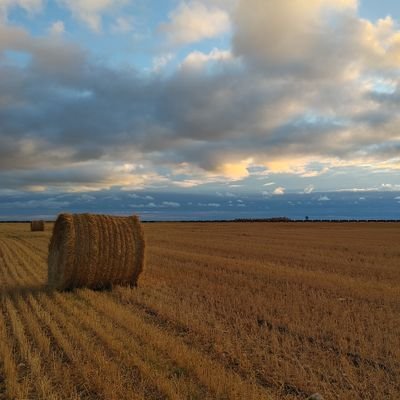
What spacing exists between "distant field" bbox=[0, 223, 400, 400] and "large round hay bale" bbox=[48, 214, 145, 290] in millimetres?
460

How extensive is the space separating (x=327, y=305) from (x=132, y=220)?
545cm

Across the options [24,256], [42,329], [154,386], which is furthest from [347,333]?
[24,256]

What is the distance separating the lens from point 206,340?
618 cm

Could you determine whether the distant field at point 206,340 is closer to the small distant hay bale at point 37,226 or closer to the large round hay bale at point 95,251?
the large round hay bale at point 95,251

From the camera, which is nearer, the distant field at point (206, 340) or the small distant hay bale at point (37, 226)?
the distant field at point (206, 340)

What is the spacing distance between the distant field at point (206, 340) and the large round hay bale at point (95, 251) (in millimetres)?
460

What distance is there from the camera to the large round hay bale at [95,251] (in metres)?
10.2

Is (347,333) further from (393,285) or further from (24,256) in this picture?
(24,256)

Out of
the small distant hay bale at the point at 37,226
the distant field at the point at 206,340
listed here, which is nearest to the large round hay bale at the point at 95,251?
the distant field at the point at 206,340

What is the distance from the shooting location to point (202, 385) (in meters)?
4.72

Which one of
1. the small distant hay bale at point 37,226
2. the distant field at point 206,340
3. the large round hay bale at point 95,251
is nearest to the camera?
the distant field at point 206,340

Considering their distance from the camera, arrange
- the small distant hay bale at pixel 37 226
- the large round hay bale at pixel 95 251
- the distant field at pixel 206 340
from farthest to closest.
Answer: the small distant hay bale at pixel 37 226
the large round hay bale at pixel 95 251
the distant field at pixel 206 340

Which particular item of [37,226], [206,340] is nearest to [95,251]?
[206,340]

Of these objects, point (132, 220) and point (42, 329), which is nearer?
point (42, 329)
